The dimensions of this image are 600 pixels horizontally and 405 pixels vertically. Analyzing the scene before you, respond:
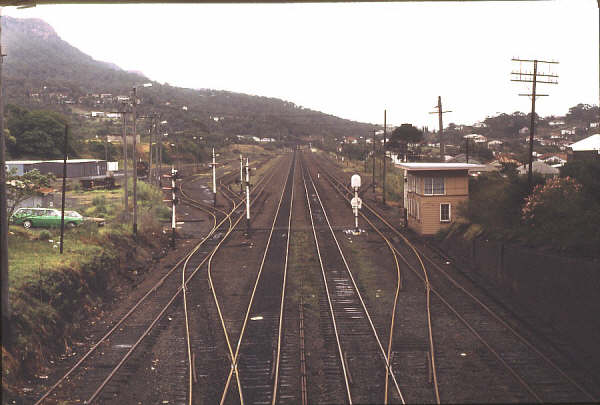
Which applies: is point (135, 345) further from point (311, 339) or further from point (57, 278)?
point (311, 339)

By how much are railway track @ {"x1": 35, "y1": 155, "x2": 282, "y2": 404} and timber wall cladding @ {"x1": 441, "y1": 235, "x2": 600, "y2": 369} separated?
1148cm

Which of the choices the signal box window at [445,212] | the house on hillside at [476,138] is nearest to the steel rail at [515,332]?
the signal box window at [445,212]

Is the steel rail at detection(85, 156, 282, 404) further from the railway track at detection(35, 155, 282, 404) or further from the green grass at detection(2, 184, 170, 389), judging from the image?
the green grass at detection(2, 184, 170, 389)

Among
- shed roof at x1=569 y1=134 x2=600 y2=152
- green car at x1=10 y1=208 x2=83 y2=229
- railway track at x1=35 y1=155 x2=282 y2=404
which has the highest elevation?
shed roof at x1=569 y1=134 x2=600 y2=152

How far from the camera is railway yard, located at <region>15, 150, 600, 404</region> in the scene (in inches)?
Result: 464

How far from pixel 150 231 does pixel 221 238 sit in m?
4.20

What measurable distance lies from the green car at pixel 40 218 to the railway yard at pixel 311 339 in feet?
19.4

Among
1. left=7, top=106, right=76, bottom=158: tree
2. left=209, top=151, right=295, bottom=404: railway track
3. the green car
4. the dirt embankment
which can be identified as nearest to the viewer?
left=209, top=151, right=295, bottom=404: railway track

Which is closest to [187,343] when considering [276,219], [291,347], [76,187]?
[291,347]

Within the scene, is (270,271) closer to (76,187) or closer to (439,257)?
(439,257)

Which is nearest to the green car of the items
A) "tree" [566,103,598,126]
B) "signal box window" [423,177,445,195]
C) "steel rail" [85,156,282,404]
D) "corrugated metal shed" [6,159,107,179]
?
"steel rail" [85,156,282,404]

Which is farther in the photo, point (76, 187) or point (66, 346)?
point (76, 187)

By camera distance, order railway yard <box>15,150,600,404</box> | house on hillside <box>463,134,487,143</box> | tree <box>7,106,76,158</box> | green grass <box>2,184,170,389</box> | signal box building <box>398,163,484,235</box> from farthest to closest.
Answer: house on hillside <box>463,134,487,143</box> < tree <box>7,106,76,158</box> < signal box building <box>398,163,484,235</box> < green grass <box>2,184,170,389</box> < railway yard <box>15,150,600,404</box>

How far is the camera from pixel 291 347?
1467 centimetres
